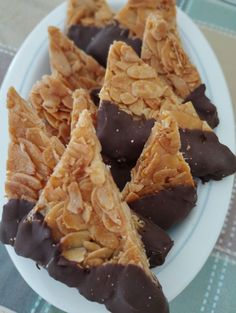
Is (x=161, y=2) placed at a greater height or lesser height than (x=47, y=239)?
greater

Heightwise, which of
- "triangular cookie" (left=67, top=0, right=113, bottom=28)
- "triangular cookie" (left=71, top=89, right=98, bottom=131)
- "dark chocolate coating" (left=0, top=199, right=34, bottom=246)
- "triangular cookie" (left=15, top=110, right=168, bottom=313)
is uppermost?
"triangular cookie" (left=67, top=0, right=113, bottom=28)

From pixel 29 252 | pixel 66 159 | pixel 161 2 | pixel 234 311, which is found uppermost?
pixel 161 2

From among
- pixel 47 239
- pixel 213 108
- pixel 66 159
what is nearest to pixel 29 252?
pixel 47 239

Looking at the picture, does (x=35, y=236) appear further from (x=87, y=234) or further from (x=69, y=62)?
(x=69, y=62)

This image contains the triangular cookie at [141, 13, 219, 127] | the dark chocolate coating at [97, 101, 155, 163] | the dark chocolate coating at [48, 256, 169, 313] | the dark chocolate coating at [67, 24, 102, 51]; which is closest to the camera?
the dark chocolate coating at [48, 256, 169, 313]

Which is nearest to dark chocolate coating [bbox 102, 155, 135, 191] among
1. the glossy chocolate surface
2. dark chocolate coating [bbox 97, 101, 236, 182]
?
dark chocolate coating [bbox 97, 101, 236, 182]

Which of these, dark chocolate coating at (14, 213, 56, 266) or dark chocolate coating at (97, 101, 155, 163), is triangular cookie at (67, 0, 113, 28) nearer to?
dark chocolate coating at (97, 101, 155, 163)

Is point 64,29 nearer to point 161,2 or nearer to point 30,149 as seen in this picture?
point 161,2

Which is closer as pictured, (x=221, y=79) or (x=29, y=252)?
(x=29, y=252)
